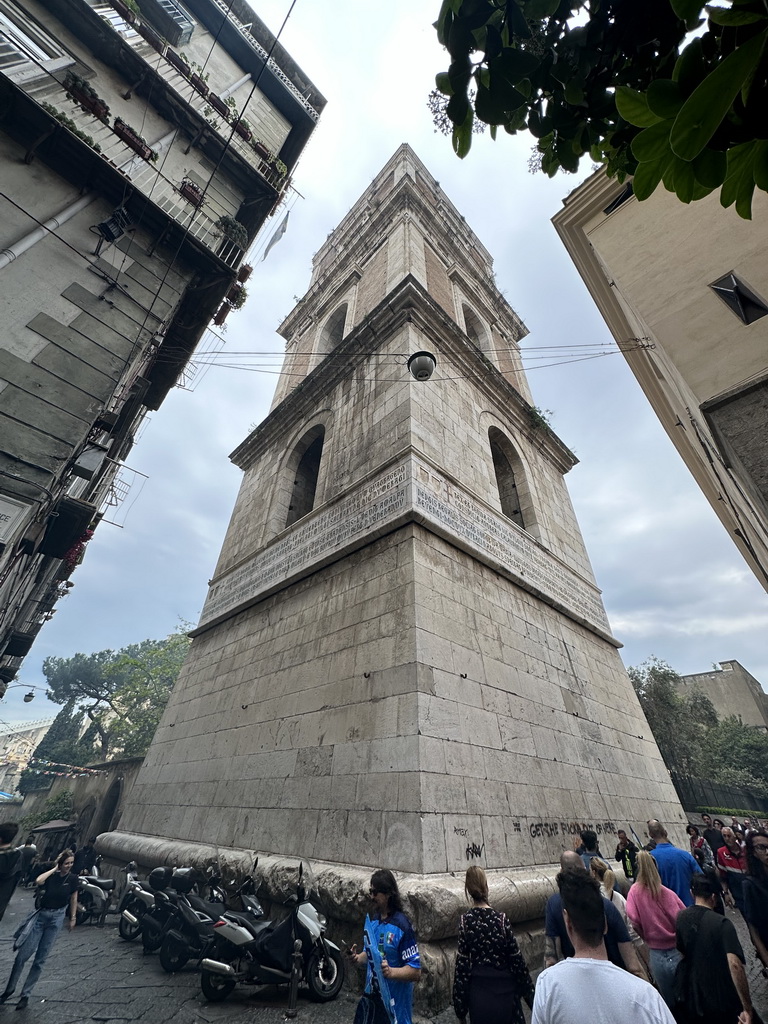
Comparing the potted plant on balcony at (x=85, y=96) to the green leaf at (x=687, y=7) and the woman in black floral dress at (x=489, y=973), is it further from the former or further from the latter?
the woman in black floral dress at (x=489, y=973)

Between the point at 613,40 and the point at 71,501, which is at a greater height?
the point at 71,501

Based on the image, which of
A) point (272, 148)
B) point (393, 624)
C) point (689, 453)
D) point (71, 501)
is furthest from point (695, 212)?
point (272, 148)

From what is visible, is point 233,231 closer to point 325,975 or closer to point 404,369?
point 404,369

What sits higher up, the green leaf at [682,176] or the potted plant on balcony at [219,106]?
the potted plant on balcony at [219,106]

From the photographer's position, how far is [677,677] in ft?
74.3

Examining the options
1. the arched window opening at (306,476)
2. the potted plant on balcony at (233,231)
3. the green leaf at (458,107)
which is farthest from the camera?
the potted plant on balcony at (233,231)

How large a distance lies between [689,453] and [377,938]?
13.3 metres

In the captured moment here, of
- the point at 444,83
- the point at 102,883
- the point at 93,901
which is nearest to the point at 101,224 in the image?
the point at 444,83

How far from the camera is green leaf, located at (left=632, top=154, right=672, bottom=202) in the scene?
1.21m

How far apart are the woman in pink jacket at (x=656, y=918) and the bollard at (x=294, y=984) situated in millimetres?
2842

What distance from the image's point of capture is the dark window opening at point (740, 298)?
474 centimetres

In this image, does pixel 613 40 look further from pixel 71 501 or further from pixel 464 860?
pixel 71 501

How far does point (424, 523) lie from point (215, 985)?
5.58 m

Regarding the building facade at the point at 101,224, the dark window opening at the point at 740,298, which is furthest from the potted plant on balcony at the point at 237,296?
the dark window opening at the point at 740,298
